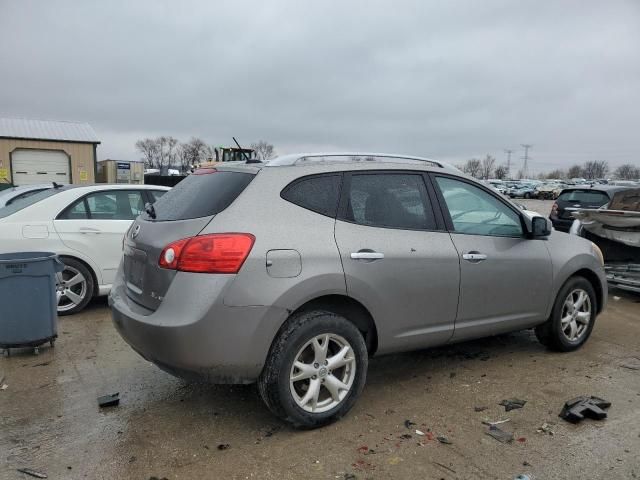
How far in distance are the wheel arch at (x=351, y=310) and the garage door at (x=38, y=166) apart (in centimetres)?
2946

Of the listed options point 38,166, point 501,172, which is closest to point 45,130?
point 38,166

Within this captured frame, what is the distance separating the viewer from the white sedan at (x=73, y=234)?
6066 mm

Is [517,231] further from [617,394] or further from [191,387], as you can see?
[191,387]

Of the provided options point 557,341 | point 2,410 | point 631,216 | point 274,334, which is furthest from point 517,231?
point 2,410

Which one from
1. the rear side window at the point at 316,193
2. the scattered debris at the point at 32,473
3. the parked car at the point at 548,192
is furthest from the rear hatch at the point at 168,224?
the parked car at the point at 548,192

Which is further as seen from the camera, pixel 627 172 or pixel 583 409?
pixel 627 172

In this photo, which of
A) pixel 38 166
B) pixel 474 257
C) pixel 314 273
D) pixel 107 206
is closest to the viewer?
pixel 314 273

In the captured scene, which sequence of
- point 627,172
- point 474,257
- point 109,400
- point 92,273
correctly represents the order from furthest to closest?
point 627,172 < point 92,273 < point 474,257 < point 109,400

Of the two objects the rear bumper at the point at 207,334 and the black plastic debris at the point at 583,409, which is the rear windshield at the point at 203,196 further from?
the black plastic debris at the point at 583,409

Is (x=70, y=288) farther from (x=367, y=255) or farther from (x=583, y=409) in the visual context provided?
(x=583, y=409)

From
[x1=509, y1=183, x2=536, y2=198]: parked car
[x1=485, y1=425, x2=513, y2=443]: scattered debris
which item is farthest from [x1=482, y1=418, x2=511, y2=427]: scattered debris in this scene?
[x1=509, y1=183, x2=536, y2=198]: parked car

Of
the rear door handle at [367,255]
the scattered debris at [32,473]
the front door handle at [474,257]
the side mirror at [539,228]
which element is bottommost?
the scattered debris at [32,473]

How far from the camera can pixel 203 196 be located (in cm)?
349

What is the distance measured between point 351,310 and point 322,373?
48 centimetres
